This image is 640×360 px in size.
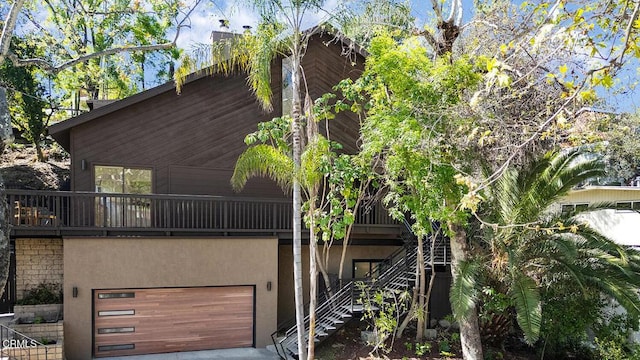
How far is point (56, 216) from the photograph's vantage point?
10234 millimetres

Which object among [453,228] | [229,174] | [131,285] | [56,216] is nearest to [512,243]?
[453,228]

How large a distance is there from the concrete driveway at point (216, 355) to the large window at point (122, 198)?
3.28m

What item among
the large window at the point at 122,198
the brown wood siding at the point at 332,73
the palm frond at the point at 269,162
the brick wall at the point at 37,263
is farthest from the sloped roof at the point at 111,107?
the palm frond at the point at 269,162

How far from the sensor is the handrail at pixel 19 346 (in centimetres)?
907

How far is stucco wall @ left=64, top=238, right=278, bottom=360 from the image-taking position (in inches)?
407

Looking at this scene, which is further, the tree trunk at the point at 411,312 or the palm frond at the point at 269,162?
the tree trunk at the point at 411,312

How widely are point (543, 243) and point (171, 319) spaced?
9.20m

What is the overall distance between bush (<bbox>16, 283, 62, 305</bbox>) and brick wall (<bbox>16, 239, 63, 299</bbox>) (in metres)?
0.10

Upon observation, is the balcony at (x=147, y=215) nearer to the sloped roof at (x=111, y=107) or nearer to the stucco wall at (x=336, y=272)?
the stucco wall at (x=336, y=272)

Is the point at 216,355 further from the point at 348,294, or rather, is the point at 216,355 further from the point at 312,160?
the point at 312,160

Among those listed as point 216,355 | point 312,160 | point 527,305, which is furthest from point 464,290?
point 216,355

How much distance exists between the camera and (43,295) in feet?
35.8

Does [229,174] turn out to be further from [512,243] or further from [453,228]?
[512,243]

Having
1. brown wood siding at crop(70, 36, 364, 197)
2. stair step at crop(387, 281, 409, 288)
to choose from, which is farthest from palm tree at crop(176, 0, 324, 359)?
stair step at crop(387, 281, 409, 288)
